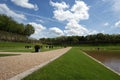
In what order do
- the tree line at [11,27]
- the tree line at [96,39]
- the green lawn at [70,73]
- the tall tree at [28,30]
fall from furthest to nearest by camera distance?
1. the tree line at [96,39]
2. the tall tree at [28,30]
3. the tree line at [11,27]
4. the green lawn at [70,73]

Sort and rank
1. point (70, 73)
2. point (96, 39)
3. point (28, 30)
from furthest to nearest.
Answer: point (96, 39)
point (28, 30)
point (70, 73)

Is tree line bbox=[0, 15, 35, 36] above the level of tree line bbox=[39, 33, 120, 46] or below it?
above

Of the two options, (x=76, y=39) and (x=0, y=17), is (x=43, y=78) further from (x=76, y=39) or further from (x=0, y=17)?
(x=76, y=39)

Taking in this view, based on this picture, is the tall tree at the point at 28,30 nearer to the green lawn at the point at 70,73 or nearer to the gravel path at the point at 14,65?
the gravel path at the point at 14,65

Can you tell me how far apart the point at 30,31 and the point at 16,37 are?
81.7 feet

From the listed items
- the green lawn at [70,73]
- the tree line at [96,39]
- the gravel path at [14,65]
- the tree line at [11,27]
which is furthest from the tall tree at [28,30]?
the green lawn at [70,73]

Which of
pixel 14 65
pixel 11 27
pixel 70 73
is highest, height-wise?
pixel 11 27

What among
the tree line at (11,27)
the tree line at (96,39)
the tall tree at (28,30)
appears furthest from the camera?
the tree line at (96,39)

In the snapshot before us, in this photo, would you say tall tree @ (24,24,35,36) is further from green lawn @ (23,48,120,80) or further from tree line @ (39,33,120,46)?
green lawn @ (23,48,120,80)

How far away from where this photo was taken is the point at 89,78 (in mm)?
7027

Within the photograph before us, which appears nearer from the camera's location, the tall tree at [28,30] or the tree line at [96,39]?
the tall tree at [28,30]

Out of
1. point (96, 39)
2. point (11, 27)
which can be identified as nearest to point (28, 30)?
point (11, 27)

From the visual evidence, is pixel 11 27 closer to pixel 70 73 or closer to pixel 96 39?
pixel 96 39

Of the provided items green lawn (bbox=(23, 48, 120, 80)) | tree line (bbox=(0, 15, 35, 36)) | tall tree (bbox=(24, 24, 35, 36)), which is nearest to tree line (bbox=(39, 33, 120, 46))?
tall tree (bbox=(24, 24, 35, 36))
